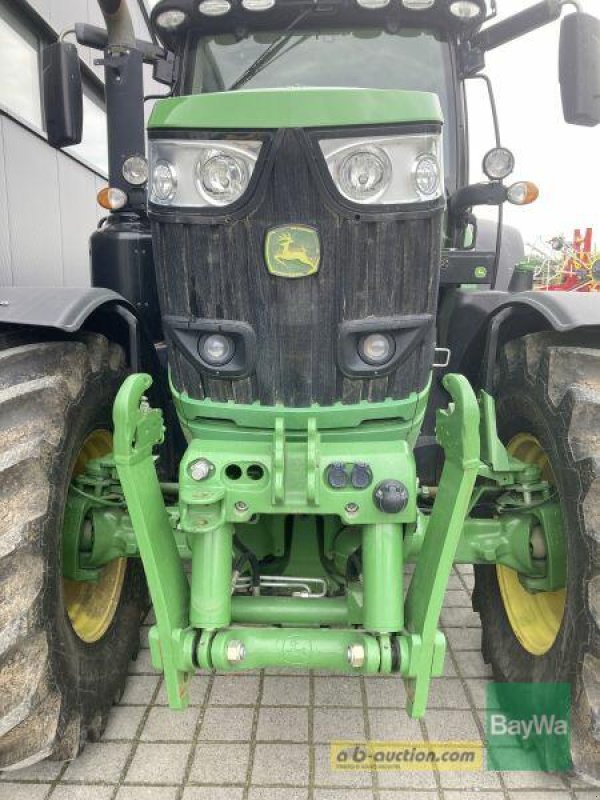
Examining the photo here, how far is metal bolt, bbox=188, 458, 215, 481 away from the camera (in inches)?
73.7

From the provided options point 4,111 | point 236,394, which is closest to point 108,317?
point 236,394

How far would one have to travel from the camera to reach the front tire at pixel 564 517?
6.28 ft

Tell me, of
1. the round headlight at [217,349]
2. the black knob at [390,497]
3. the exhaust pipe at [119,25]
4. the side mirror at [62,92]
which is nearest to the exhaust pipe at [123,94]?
the exhaust pipe at [119,25]

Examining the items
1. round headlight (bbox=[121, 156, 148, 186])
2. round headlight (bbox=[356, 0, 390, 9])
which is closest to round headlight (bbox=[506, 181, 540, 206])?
round headlight (bbox=[356, 0, 390, 9])

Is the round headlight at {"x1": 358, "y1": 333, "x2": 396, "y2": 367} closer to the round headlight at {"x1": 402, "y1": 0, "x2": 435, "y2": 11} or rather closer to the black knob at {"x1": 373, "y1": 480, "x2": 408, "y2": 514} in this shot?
the black knob at {"x1": 373, "y1": 480, "x2": 408, "y2": 514}

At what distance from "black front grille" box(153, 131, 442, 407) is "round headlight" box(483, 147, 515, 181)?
0.81 meters

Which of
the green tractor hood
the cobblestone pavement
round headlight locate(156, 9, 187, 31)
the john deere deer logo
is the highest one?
round headlight locate(156, 9, 187, 31)

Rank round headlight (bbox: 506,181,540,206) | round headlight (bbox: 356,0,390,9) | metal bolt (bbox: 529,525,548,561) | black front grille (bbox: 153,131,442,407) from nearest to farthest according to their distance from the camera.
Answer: black front grille (bbox: 153,131,442,407) < metal bolt (bbox: 529,525,548,561) < round headlight (bbox: 506,181,540,206) < round headlight (bbox: 356,0,390,9)

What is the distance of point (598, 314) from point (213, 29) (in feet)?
6.25

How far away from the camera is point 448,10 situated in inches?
105

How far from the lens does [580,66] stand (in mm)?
2307

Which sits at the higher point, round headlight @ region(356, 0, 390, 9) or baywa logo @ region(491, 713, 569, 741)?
round headlight @ region(356, 0, 390, 9)

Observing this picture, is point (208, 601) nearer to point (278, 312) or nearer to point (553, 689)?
point (278, 312)

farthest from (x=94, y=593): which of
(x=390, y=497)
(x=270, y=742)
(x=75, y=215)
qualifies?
(x=75, y=215)
